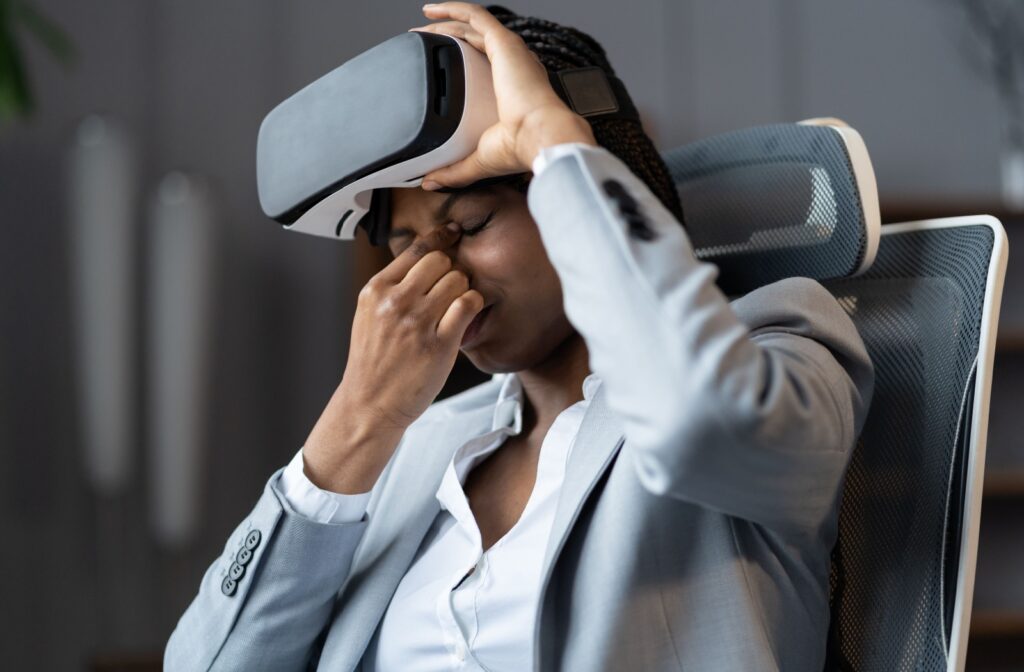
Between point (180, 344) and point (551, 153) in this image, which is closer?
point (551, 153)

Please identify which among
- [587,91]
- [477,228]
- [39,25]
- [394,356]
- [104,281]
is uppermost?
[39,25]

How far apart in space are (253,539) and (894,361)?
67 cm

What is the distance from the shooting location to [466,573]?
1.02 meters

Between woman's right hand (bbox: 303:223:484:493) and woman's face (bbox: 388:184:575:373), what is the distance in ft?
0.05

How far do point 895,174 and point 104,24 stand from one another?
2.22 metres

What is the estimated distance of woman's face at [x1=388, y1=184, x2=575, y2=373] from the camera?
101cm

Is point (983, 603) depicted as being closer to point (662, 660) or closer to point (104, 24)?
point (662, 660)

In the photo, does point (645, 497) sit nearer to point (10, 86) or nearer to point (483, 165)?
point (483, 165)

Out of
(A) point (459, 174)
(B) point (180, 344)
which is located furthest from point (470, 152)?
(B) point (180, 344)

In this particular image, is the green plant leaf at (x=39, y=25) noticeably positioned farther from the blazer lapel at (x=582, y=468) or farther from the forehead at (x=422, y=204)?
the blazer lapel at (x=582, y=468)

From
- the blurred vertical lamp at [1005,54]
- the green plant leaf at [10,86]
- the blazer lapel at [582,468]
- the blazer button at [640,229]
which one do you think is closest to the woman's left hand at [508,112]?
the blazer button at [640,229]

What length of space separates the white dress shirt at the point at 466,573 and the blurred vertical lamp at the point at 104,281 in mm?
1432

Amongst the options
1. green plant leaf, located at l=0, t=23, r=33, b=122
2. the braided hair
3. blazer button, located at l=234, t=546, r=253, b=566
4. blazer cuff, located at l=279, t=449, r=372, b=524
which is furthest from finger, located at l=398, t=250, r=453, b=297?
green plant leaf, located at l=0, t=23, r=33, b=122

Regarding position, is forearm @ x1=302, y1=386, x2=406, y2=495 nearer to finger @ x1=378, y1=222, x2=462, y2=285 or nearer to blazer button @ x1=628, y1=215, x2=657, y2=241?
finger @ x1=378, y1=222, x2=462, y2=285
